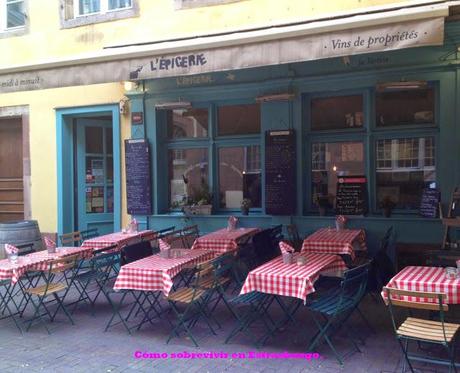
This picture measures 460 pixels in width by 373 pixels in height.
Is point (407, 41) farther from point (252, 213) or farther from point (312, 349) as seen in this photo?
point (252, 213)

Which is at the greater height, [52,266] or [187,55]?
[187,55]

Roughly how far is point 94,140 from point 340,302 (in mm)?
6507

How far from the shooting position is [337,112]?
7.37 metres

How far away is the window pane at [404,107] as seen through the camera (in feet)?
22.3

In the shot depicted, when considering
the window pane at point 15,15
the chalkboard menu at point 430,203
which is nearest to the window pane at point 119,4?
the window pane at point 15,15

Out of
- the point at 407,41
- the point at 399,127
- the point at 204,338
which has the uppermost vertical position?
the point at 407,41

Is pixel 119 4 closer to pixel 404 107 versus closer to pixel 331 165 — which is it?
pixel 331 165

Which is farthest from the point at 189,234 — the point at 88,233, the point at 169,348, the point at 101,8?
the point at 101,8

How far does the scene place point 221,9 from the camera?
772 centimetres

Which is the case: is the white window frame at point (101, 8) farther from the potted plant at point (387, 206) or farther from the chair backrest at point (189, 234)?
the potted plant at point (387, 206)

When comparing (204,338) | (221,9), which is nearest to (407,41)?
(204,338)

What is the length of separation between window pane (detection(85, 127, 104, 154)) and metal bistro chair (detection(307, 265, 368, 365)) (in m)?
6.02

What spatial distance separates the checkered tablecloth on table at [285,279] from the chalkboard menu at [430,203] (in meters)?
2.28

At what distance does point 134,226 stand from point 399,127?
161 inches
